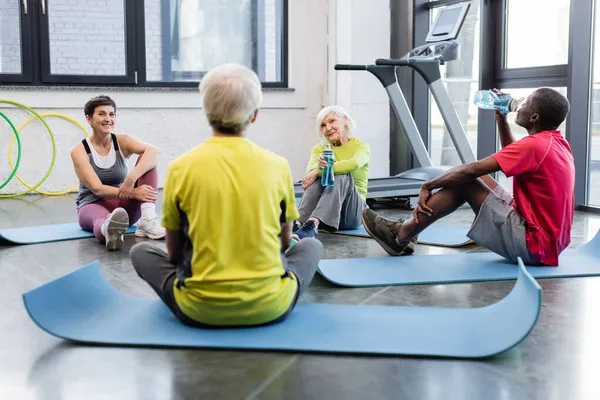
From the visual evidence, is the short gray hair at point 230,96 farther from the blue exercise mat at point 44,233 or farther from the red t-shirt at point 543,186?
the blue exercise mat at point 44,233

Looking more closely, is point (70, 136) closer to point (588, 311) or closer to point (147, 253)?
point (147, 253)

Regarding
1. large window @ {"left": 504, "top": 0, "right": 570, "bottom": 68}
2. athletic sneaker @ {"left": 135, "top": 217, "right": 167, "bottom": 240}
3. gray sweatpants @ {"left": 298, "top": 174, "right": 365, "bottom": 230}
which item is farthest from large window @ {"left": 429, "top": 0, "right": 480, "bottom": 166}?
athletic sneaker @ {"left": 135, "top": 217, "right": 167, "bottom": 240}

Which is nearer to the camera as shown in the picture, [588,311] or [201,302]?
[201,302]

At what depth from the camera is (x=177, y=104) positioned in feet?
21.8

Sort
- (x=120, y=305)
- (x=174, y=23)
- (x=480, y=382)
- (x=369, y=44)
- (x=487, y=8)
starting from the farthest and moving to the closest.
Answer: (x=174, y=23) → (x=369, y=44) → (x=487, y=8) → (x=120, y=305) → (x=480, y=382)

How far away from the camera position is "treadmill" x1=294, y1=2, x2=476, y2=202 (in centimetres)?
490

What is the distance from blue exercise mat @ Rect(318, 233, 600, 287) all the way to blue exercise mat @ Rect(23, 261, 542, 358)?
0.48m

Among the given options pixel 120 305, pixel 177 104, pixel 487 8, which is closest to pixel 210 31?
pixel 177 104

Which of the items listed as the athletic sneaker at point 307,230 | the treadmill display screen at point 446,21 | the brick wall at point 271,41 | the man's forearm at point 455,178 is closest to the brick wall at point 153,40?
the brick wall at point 271,41

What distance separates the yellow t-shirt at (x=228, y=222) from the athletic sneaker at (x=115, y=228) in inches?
63.2

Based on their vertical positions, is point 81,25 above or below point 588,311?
above

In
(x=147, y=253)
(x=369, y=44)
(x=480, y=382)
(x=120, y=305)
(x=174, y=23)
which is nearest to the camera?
(x=480, y=382)

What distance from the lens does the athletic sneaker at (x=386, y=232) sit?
343cm

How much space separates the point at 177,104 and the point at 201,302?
470 cm
